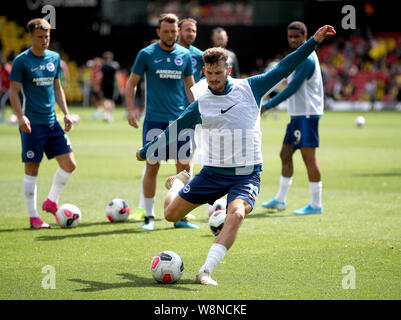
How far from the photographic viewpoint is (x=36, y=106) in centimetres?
817

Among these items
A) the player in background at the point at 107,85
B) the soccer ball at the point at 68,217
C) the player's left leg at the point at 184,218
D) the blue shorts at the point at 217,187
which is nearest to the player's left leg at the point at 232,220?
the blue shorts at the point at 217,187

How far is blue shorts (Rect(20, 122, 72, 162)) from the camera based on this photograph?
813 centimetres

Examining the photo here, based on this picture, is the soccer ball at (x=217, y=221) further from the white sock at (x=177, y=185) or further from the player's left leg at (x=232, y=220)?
the player's left leg at (x=232, y=220)

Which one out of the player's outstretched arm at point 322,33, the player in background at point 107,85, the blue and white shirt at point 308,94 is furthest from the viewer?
the player in background at point 107,85

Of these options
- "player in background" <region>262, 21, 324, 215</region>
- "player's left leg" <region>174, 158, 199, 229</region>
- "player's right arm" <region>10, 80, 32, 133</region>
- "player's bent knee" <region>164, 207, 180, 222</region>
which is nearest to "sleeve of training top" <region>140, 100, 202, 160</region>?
"player's bent knee" <region>164, 207, 180, 222</region>

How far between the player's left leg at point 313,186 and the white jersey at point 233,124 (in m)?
3.36

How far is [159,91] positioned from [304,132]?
2294 mm

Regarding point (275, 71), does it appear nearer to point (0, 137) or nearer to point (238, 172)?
point (238, 172)

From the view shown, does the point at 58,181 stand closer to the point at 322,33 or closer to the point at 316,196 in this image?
the point at 316,196

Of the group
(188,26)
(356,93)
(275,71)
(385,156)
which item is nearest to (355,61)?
(356,93)

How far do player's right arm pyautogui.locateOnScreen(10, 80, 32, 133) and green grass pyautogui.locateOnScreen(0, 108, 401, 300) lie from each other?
51.3 inches

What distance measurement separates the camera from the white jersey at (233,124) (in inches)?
233

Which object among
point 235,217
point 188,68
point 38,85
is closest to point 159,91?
point 188,68

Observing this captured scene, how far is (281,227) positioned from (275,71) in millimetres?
2870
